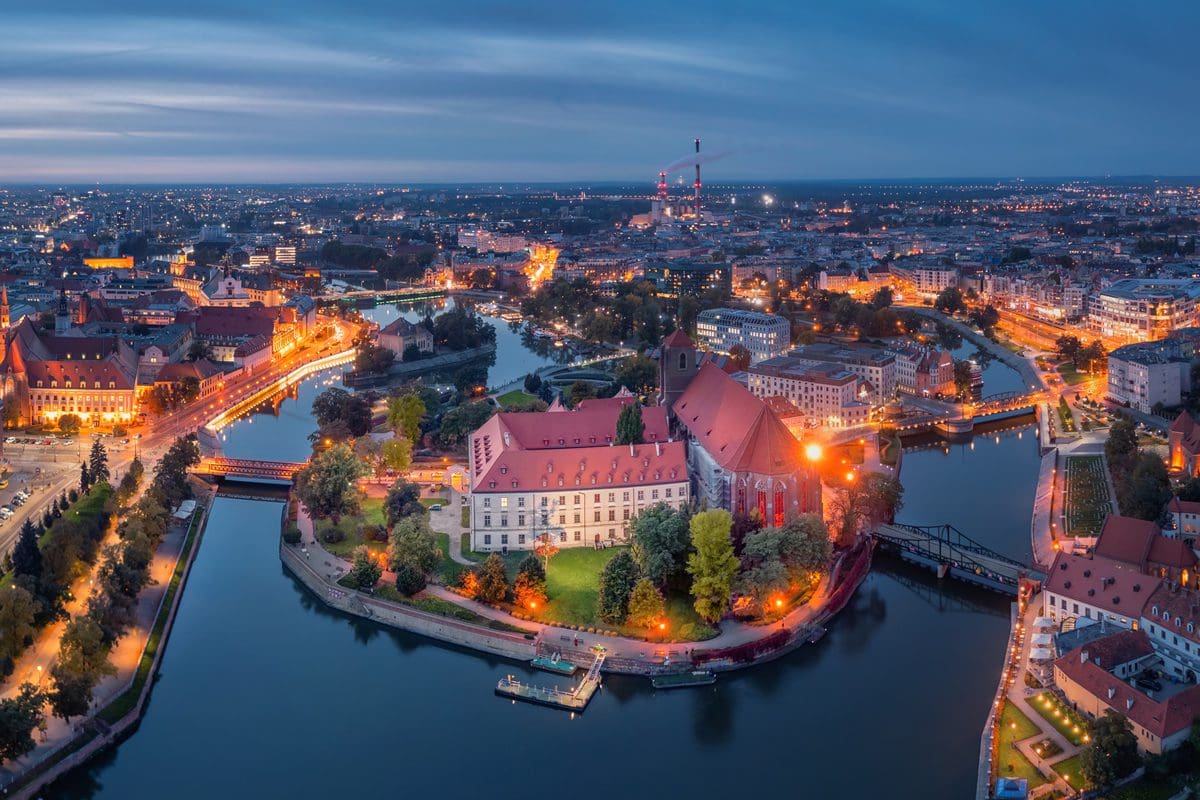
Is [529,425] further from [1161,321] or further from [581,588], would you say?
[1161,321]

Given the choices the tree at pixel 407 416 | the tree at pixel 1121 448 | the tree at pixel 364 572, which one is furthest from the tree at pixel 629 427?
the tree at pixel 1121 448

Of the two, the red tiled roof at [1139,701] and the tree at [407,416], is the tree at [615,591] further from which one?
the tree at [407,416]

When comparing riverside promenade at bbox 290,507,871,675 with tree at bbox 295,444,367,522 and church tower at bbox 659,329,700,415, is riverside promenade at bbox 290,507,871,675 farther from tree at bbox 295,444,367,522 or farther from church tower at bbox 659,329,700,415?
church tower at bbox 659,329,700,415

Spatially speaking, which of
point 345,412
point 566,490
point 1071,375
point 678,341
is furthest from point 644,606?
point 1071,375

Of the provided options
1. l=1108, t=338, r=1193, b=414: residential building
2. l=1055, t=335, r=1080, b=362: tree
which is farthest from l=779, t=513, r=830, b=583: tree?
l=1055, t=335, r=1080, b=362: tree

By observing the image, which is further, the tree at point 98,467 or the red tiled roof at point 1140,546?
the tree at point 98,467

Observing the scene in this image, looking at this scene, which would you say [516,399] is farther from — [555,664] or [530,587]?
[555,664]

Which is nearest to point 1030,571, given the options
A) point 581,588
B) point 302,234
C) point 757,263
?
point 581,588
